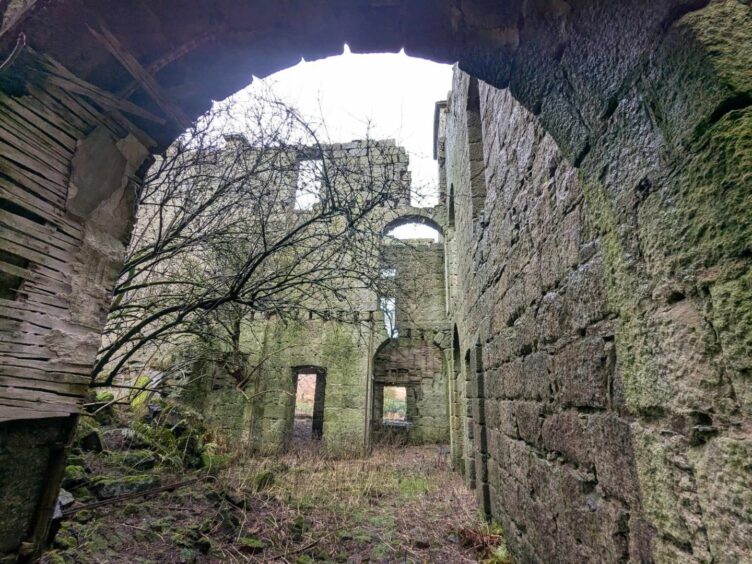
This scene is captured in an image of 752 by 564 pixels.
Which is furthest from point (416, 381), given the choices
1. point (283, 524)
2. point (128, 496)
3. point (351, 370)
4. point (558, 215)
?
point (558, 215)

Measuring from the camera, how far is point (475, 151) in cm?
514

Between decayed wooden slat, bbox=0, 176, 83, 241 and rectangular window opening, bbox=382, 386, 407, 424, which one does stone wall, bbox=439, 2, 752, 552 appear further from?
rectangular window opening, bbox=382, 386, 407, 424

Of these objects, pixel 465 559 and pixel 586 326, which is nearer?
pixel 586 326

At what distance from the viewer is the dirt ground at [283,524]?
3354mm

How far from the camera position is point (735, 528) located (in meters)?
0.73

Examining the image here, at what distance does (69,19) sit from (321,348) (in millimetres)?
9604

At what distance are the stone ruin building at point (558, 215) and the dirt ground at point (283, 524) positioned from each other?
1779mm

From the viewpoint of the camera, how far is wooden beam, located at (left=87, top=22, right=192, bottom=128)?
1.46m

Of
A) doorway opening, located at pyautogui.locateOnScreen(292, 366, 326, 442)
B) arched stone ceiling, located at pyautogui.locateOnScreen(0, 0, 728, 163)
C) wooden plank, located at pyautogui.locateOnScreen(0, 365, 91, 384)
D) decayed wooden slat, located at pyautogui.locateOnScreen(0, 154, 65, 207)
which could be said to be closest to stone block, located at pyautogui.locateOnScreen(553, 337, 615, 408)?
arched stone ceiling, located at pyautogui.locateOnScreen(0, 0, 728, 163)

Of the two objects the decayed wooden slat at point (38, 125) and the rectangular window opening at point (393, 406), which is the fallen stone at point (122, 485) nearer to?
the decayed wooden slat at point (38, 125)

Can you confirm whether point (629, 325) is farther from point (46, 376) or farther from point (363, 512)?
point (363, 512)

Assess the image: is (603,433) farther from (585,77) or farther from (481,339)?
(481,339)

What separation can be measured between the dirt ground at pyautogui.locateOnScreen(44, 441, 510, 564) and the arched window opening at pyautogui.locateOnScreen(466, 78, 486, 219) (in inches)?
143

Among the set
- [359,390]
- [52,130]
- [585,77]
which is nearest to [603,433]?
[585,77]
